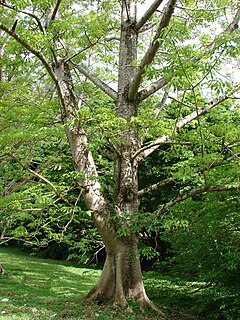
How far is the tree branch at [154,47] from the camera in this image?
187 inches

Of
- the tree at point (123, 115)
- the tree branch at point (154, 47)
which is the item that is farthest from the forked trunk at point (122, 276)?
the tree branch at point (154, 47)

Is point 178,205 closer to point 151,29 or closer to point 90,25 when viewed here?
point 90,25

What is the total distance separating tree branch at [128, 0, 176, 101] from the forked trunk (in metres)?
2.50

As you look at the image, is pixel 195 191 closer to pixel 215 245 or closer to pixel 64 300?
pixel 215 245

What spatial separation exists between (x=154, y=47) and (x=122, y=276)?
11.6 ft

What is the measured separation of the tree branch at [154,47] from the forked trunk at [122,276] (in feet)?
8.21

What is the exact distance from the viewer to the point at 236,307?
4.55 metres

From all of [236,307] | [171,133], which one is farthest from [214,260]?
[171,133]

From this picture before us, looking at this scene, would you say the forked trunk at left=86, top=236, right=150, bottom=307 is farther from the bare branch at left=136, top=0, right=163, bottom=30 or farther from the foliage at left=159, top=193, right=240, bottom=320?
the bare branch at left=136, top=0, right=163, bottom=30

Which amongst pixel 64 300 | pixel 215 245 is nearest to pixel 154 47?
pixel 215 245

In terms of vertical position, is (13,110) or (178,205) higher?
(13,110)

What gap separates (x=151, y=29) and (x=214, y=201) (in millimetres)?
4798

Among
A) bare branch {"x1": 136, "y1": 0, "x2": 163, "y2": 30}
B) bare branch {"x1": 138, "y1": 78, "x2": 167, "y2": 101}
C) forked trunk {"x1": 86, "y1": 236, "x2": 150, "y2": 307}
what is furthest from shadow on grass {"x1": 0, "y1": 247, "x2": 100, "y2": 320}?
bare branch {"x1": 136, "y1": 0, "x2": 163, "y2": 30}

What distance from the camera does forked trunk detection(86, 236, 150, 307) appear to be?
5.57 m
